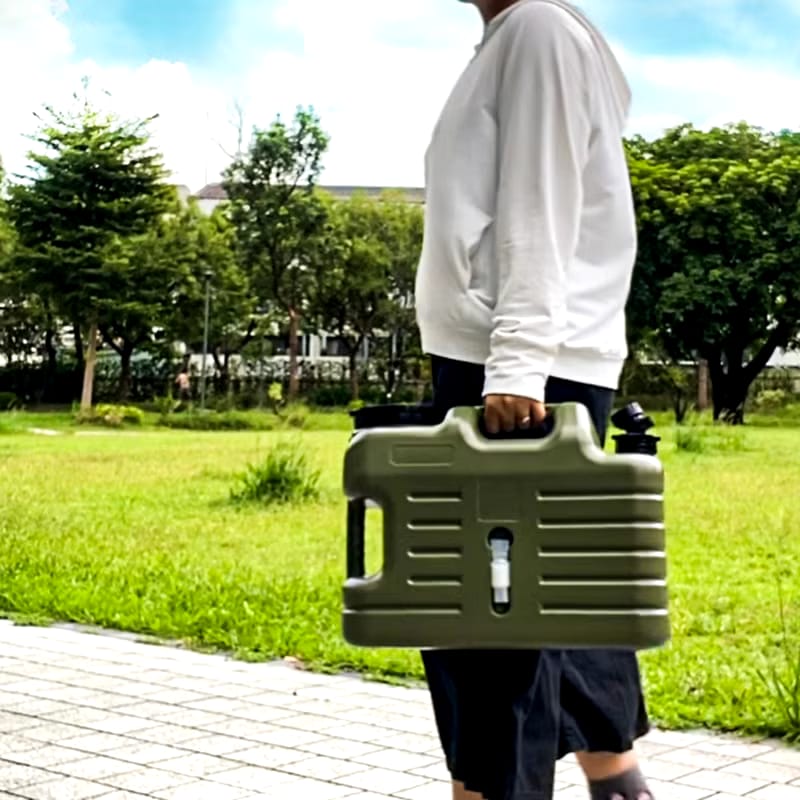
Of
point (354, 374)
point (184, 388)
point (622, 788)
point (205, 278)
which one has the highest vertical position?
point (205, 278)

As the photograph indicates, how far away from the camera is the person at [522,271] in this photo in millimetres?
1727

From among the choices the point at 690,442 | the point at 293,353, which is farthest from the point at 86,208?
the point at 690,442

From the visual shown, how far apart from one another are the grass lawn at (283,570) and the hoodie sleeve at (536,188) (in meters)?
1.82

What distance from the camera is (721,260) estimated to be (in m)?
26.3

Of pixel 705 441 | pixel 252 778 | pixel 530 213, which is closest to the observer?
pixel 530 213

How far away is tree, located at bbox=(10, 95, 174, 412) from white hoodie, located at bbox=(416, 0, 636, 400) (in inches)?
942

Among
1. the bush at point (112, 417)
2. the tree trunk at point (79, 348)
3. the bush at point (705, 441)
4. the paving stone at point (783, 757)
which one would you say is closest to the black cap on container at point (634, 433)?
the paving stone at point (783, 757)

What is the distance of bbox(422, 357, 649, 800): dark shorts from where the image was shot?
175 centimetres

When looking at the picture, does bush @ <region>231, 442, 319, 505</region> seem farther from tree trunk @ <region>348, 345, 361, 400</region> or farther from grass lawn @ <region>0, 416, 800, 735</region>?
tree trunk @ <region>348, 345, 361, 400</region>

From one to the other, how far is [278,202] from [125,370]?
4776 millimetres

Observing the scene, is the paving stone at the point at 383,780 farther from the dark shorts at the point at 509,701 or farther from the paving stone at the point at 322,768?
the dark shorts at the point at 509,701

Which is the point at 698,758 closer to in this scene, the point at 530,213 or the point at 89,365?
the point at 530,213

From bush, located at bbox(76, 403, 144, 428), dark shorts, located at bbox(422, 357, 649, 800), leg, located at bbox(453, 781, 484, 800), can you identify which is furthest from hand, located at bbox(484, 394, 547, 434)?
bush, located at bbox(76, 403, 144, 428)

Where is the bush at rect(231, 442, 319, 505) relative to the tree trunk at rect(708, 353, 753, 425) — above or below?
below
